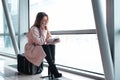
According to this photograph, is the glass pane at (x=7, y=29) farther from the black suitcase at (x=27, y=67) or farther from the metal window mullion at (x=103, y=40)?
the metal window mullion at (x=103, y=40)

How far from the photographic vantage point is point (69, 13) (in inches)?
166

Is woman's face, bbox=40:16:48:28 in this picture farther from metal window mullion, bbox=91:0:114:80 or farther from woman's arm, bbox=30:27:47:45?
metal window mullion, bbox=91:0:114:80

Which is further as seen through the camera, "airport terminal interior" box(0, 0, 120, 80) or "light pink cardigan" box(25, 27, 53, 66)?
"light pink cardigan" box(25, 27, 53, 66)

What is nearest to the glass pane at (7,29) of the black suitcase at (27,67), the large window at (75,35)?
the large window at (75,35)

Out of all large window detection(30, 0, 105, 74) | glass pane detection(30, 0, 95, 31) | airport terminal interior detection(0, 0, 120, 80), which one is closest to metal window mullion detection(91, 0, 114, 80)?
airport terminal interior detection(0, 0, 120, 80)

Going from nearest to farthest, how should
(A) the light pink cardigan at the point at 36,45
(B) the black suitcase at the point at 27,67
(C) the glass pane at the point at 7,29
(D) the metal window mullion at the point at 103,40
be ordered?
(D) the metal window mullion at the point at 103,40 → (A) the light pink cardigan at the point at 36,45 → (B) the black suitcase at the point at 27,67 → (C) the glass pane at the point at 7,29

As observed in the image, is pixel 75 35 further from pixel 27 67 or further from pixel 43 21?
pixel 27 67

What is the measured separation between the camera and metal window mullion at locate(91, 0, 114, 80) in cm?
273

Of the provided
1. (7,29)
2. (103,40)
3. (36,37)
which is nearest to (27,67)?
(36,37)

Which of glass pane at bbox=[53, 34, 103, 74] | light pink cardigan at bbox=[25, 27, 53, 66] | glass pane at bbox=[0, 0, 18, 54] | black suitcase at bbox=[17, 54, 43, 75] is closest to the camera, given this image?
light pink cardigan at bbox=[25, 27, 53, 66]

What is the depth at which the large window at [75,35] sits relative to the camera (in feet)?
12.3

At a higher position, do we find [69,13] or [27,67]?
[69,13]

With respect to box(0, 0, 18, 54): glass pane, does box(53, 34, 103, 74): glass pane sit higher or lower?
lower

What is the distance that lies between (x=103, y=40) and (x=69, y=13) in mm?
1614
